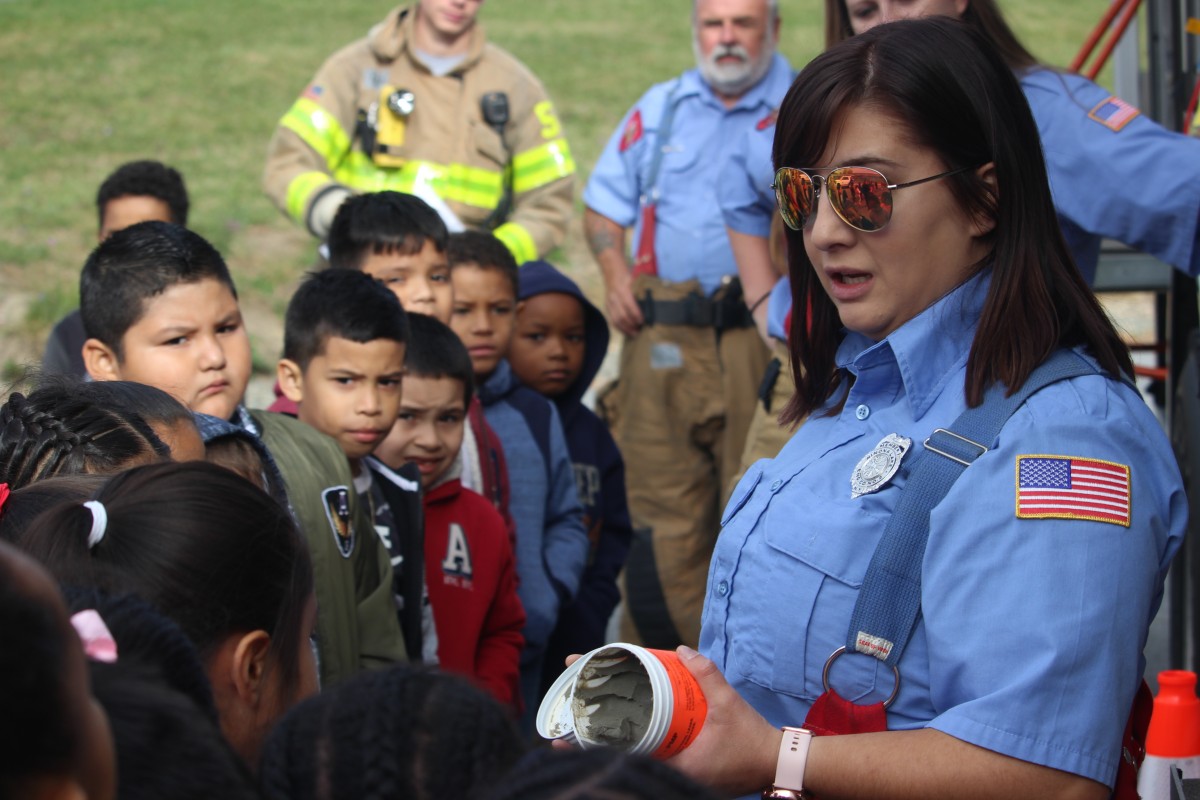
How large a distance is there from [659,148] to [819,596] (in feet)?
12.1

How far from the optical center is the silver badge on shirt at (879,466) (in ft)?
6.51

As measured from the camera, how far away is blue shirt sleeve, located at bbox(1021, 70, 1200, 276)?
2.93 m

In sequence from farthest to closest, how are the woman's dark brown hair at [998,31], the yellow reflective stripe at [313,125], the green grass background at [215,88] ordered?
the green grass background at [215,88] → the yellow reflective stripe at [313,125] → the woman's dark brown hair at [998,31]

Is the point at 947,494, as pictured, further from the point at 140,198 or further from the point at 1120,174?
the point at 140,198

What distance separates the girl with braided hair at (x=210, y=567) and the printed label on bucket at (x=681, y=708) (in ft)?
1.62

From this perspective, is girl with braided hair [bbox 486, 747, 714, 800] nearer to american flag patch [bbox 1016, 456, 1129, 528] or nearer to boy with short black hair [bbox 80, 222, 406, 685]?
american flag patch [bbox 1016, 456, 1129, 528]

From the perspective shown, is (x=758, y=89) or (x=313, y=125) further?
(x=758, y=89)

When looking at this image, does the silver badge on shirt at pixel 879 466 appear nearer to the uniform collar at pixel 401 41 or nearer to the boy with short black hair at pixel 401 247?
the boy with short black hair at pixel 401 247

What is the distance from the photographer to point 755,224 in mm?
4426

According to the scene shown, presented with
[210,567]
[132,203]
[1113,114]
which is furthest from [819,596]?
[132,203]

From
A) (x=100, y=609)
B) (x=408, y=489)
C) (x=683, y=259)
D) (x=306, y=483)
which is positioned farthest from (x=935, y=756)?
(x=683, y=259)

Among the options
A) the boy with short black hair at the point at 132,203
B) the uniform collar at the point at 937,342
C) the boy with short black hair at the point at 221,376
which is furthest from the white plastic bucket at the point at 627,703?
the boy with short black hair at the point at 132,203

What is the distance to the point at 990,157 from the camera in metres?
2.07

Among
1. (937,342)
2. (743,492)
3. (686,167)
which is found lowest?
(743,492)
